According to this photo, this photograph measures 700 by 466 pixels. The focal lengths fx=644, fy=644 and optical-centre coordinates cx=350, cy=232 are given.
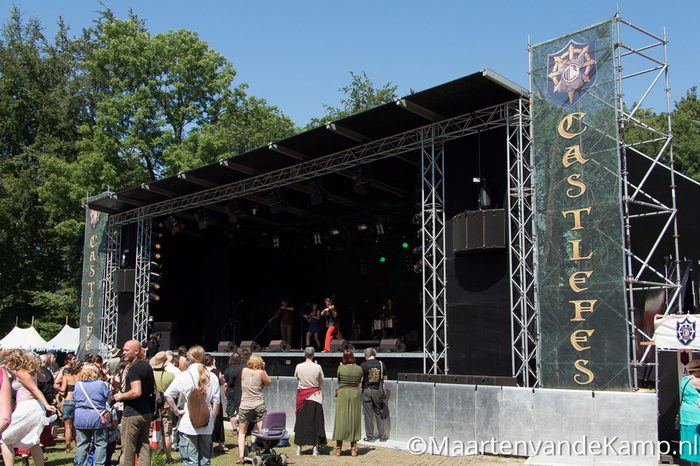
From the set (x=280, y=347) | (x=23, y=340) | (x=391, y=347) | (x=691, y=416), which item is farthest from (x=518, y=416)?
(x=23, y=340)

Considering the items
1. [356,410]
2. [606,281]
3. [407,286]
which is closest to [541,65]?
[606,281]

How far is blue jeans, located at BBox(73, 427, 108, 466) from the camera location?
6.94 meters

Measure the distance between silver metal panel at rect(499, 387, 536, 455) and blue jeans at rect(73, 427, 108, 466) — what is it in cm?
498

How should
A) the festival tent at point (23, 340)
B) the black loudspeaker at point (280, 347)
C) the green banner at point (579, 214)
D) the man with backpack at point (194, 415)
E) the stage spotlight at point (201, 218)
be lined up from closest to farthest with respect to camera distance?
the man with backpack at point (194, 415) < the green banner at point (579, 214) < the black loudspeaker at point (280, 347) < the stage spotlight at point (201, 218) < the festival tent at point (23, 340)

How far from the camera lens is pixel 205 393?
633 cm

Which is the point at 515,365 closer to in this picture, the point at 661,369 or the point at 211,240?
the point at 661,369

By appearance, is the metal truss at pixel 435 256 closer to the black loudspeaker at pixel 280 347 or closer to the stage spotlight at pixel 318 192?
the stage spotlight at pixel 318 192

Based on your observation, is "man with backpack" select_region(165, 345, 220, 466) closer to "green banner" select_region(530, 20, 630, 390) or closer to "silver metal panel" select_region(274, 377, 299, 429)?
"silver metal panel" select_region(274, 377, 299, 429)

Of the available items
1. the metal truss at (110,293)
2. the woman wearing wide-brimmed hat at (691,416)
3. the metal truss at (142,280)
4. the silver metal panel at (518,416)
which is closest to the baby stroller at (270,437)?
the silver metal panel at (518,416)

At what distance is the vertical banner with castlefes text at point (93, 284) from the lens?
1986cm

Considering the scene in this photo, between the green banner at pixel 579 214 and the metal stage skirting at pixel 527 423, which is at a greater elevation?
the green banner at pixel 579 214

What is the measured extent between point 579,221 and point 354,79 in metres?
26.8

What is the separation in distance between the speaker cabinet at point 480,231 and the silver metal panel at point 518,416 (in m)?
2.89

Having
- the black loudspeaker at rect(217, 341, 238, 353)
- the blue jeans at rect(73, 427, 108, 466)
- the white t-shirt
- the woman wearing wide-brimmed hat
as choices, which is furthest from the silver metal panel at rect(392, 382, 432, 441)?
the black loudspeaker at rect(217, 341, 238, 353)
